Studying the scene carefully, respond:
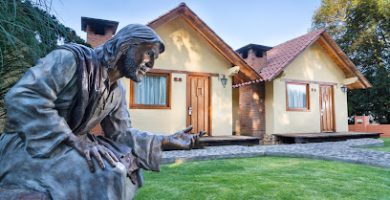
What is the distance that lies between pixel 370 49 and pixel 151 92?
17104 mm

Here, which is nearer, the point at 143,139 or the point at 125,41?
the point at 125,41

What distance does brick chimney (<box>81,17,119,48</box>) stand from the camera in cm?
947

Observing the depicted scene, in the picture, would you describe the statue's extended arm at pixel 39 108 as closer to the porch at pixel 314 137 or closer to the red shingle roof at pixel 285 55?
the red shingle roof at pixel 285 55

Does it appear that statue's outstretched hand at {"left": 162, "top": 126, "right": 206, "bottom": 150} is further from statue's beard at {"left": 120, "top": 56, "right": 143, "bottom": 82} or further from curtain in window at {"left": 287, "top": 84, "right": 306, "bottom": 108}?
curtain in window at {"left": 287, "top": 84, "right": 306, "bottom": 108}

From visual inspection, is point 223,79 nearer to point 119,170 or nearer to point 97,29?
point 97,29

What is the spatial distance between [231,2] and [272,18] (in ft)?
16.0

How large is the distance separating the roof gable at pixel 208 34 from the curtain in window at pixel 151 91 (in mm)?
1721

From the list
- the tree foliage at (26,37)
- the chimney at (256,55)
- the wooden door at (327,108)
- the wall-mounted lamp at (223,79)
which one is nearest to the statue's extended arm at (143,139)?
the tree foliage at (26,37)

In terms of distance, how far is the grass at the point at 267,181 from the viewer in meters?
3.78

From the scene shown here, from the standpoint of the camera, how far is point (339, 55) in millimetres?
13734

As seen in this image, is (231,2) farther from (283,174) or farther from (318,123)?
(283,174)

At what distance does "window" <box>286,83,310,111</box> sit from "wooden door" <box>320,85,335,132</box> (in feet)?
2.88

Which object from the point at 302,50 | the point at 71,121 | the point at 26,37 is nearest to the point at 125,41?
the point at 71,121

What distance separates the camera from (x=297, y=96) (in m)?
13.3
